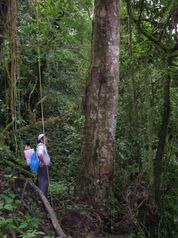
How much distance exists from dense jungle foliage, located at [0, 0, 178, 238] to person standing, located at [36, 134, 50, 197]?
0.97 feet

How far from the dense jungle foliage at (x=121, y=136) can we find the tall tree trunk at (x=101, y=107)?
25 cm

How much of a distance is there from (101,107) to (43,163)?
132cm

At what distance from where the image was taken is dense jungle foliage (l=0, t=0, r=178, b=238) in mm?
5387

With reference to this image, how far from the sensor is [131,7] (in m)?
7.91

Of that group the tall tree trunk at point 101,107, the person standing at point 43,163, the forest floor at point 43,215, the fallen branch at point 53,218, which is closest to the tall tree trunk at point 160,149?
the tall tree trunk at point 101,107

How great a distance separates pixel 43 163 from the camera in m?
6.28

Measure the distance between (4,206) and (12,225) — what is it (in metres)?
0.37

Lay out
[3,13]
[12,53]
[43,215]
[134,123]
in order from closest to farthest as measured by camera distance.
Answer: [12,53] → [3,13] → [43,215] → [134,123]

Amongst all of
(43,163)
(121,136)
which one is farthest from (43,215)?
(121,136)

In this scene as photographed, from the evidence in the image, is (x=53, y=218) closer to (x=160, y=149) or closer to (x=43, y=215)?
(x=43, y=215)

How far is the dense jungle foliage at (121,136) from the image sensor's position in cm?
539

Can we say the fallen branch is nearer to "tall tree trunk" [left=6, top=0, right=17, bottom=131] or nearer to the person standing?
the person standing

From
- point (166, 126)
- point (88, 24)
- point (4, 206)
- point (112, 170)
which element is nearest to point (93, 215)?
point (112, 170)

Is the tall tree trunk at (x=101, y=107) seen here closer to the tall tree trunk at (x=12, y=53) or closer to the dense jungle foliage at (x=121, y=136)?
the dense jungle foliage at (x=121, y=136)
